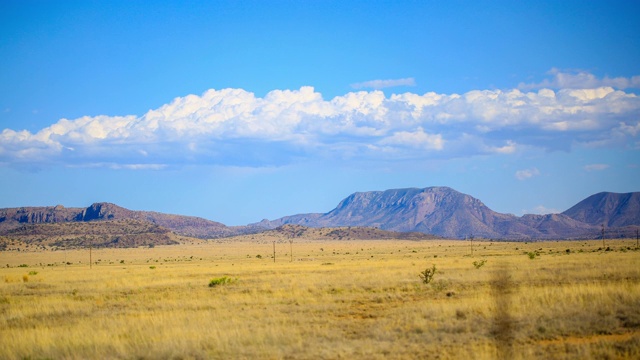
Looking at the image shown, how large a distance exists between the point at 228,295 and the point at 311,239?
143 meters

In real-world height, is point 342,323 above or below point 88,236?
below

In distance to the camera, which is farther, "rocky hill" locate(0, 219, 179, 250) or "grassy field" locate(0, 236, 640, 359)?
"rocky hill" locate(0, 219, 179, 250)

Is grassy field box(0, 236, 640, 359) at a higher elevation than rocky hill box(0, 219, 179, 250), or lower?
lower

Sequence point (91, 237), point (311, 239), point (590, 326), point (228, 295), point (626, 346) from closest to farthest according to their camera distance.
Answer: point (626, 346) → point (590, 326) → point (228, 295) → point (91, 237) → point (311, 239)

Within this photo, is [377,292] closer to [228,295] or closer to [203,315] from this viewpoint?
[228,295]

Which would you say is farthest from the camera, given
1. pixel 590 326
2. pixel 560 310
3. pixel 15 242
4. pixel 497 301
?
pixel 15 242

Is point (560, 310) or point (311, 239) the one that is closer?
point (560, 310)

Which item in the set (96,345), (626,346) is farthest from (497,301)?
(96,345)

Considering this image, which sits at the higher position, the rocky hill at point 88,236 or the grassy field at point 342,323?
the rocky hill at point 88,236

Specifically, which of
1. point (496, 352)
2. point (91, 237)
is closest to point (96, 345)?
point (496, 352)

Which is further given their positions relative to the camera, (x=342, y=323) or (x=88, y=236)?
(x=88, y=236)

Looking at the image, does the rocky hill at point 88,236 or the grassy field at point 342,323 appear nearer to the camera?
the grassy field at point 342,323

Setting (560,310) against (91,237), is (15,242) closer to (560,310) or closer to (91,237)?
(91,237)

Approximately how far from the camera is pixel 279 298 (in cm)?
2681
